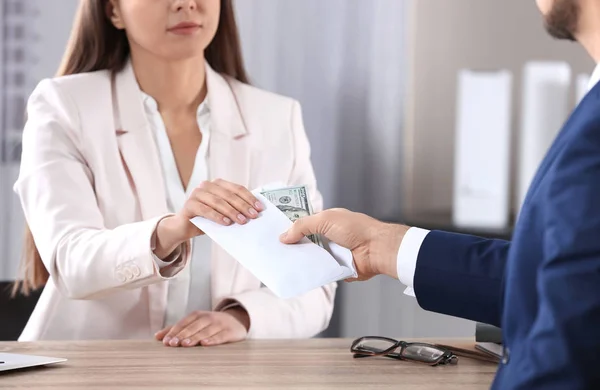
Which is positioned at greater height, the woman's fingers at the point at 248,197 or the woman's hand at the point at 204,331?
the woman's fingers at the point at 248,197

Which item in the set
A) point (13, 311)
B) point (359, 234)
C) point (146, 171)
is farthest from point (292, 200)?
point (13, 311)

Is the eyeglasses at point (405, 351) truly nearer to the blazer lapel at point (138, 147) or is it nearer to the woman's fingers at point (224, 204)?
the woman's fingers at point (224, 204)

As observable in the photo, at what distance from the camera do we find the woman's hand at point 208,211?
1940mm

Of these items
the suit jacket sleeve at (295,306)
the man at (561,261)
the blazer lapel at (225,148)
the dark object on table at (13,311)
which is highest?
the man at (561,261)

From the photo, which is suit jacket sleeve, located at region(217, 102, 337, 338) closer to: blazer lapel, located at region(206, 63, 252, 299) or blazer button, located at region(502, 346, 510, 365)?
blazer lapel, located at region(206, 63, 252, 299)

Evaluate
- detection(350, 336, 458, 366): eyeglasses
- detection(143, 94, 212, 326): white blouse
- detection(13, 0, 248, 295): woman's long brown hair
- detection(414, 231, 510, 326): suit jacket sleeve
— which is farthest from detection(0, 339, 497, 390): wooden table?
detection(13, 0, 248, 295): woman's long brown hair

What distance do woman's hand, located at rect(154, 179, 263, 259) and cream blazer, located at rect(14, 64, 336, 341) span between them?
0.09 metres

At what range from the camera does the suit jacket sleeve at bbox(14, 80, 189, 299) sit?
2207mm

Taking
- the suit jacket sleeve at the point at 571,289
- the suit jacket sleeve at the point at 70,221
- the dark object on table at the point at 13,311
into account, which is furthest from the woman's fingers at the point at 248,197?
the dark object on table at the point at 13,311

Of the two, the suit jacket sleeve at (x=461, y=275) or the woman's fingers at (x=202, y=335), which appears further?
the woman's fingers at (x=202, y=335)

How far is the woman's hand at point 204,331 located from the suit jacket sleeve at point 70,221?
0.42 feet

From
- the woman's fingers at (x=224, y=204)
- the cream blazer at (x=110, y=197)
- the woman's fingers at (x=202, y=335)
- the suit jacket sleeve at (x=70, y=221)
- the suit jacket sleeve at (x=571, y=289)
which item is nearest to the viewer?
the suit jacket sleeve at (x=571, y=289)

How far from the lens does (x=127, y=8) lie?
2.56 m

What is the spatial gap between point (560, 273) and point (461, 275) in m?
0.42
